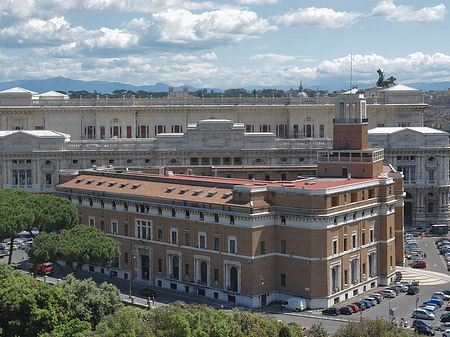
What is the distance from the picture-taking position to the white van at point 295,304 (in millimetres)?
90562

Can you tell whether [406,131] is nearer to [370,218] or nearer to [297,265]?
[370,218]

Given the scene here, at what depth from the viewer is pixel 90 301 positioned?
261 ft

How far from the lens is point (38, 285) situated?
79.4 meters

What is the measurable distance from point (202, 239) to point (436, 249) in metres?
52.3

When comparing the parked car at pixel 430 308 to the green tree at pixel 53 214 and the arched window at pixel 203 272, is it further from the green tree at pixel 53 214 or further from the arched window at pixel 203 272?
the green tree at pixel 53 214

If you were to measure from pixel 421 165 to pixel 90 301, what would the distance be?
311 ft

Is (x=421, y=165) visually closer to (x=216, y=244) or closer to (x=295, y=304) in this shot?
(x=216, y=244)

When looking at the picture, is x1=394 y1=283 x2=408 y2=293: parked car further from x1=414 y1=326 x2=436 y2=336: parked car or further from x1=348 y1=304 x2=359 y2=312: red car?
x1=414 y1=326 x2=436 y2=336: parked car

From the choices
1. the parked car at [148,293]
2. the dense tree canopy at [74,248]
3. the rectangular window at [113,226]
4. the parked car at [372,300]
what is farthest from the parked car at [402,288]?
the rectangular window at [113,226]

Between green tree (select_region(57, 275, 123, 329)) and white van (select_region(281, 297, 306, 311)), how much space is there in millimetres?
20110

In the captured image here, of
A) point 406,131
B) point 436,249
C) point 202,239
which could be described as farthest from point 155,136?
point 202,239

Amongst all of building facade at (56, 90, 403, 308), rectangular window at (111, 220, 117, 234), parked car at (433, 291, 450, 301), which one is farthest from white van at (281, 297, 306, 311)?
rectangular window at (111, 220, 117, 234)

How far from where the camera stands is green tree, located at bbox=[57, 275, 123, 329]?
78.9 meters

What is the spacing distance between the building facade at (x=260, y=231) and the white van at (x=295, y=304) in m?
1.03
